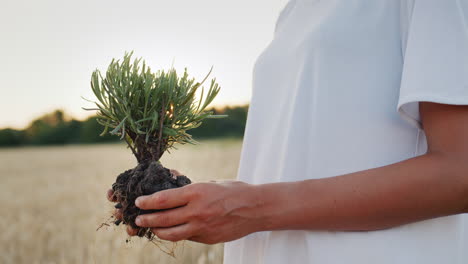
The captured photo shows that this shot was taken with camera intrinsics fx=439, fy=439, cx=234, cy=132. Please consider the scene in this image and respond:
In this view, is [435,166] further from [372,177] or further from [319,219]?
[319,219]

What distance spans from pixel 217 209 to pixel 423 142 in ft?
2.01

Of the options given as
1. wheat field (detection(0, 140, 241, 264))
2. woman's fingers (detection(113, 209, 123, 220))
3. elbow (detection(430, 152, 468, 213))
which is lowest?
wheat field (detection(0, 140, 241, 264))

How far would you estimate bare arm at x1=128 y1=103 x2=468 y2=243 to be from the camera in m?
1.06

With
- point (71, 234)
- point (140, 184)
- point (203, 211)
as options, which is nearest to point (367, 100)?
point (203, 211)

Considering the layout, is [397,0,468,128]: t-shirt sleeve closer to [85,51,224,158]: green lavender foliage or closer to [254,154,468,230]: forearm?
[254,154,468,230]: forearm

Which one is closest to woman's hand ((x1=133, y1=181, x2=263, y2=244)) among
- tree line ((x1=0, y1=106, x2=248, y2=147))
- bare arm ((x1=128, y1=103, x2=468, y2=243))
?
bare arm ((x1=128, y1=103, x2=468, y2=243))

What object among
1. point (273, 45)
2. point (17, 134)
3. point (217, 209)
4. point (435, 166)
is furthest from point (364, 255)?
point (17, 134)

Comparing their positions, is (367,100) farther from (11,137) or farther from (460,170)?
(11,137)

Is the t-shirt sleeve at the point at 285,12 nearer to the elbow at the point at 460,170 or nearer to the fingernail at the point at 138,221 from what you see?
the elbow at the point at 460,170

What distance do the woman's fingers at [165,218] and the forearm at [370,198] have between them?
0.65ft

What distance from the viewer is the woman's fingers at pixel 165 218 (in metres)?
1.09

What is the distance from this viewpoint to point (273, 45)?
5.16 feet

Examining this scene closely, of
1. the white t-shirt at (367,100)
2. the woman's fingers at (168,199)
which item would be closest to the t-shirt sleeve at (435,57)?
the white t-shirt at (367,100)

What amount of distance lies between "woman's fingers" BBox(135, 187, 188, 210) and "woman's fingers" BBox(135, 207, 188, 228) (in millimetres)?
19
